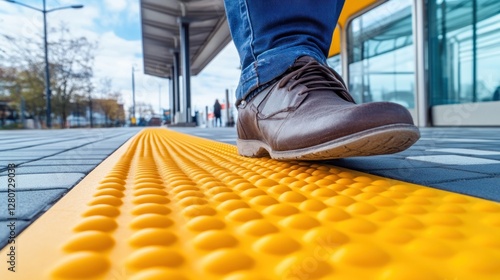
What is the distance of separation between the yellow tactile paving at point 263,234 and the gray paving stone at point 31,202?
0.02 metres

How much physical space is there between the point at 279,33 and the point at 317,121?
454 mm

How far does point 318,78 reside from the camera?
3.45 feet

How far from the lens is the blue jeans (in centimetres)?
115

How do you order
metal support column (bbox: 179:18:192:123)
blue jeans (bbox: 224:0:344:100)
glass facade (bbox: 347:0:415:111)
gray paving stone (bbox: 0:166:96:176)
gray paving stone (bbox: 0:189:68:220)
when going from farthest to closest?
metal support column (bbox: 179:18:192:123) < glass facade (bbox: 347:0:415:111) < blue jeans (bbox: 224:0:344:100) < gray paving stone (bbox: 0:166:96:176) < gray paving stone (bbox: 0:189:68:220)

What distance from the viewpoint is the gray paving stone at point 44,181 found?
0.78 metres

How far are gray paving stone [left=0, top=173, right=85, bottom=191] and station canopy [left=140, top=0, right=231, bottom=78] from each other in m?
10.8

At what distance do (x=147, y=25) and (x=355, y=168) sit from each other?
14.3 m

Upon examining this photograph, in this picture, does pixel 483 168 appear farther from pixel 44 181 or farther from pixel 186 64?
pixel 186 64

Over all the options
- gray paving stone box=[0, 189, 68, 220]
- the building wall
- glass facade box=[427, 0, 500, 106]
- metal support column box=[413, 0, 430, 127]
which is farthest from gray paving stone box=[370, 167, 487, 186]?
metal support column box=[413, 0, 430, 127]

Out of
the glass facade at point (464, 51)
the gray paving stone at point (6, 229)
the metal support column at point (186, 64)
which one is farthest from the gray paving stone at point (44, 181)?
the metal support column at point (186, 64)

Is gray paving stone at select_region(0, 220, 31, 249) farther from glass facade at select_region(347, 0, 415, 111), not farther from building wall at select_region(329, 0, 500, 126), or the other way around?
glass facade at select_region(347, 0, 415, 111)

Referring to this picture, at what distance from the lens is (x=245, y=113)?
1.29m

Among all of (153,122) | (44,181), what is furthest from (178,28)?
(153,122)

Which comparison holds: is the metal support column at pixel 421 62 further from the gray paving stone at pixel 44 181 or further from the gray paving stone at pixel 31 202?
the gray paving stone at pixel 31 202
